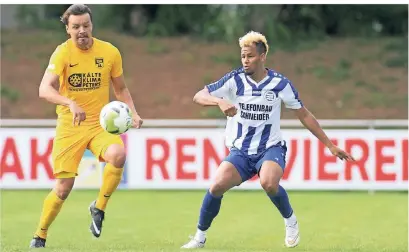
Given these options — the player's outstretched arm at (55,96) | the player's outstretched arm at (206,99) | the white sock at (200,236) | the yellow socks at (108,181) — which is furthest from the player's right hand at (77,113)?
the white sock at (200,236)

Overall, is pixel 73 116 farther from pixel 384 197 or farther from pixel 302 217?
pixel 384 197

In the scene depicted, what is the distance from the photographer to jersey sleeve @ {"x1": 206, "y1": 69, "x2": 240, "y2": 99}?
374 inches

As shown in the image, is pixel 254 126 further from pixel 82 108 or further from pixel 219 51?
pixel 219 51

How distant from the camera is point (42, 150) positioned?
53.3 feet

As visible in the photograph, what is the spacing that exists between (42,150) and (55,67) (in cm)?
700

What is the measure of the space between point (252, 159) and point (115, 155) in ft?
4.10

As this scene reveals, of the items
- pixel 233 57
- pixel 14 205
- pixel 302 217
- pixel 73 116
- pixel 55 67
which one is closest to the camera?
pixel 73 116

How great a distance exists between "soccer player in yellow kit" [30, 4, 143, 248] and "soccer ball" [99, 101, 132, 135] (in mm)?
190

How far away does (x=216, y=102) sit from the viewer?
29.7 ft

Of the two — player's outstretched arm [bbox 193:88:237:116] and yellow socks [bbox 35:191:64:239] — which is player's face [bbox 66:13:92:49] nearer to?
player's outstretched arm [bbox 193:88:237:116]

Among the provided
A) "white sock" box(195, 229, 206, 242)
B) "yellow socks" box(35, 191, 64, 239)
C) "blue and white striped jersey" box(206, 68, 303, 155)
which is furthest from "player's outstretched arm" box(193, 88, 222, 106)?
"yellow socks" box(35, 191, 64, 239)

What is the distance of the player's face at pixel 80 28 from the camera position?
930cm

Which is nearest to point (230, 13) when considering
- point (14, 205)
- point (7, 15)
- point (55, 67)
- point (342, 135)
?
point (7, 15)

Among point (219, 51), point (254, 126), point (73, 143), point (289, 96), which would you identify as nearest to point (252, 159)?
point (254, 126)
